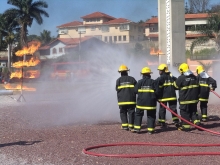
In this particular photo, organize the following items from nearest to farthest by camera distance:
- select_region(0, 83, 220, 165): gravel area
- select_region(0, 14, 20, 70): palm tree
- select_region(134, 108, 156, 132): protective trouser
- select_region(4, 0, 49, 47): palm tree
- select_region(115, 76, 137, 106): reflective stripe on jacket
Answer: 1. select_region(0, 83, 220, 165): gravel area
2. select_region(134, 108, 156, 132): protective trouser
3. select_region(115, 76, 137, 106): reflective stripe on jacket
4. select_region(4, 0, 49, 47): palm tree
5. select_region(0, 14, 20, 70): palm tree

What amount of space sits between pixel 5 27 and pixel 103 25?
47.6 ft

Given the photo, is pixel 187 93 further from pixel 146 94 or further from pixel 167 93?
pixel 146 94

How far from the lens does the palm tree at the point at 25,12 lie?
180 feet

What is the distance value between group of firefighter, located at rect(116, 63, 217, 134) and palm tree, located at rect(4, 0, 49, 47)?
44.7m

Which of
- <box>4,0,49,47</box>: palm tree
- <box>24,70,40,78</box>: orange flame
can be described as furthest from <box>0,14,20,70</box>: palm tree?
<box>24,70,40,78</box>: orange flame

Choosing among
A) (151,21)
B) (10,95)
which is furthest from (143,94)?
(151,21)

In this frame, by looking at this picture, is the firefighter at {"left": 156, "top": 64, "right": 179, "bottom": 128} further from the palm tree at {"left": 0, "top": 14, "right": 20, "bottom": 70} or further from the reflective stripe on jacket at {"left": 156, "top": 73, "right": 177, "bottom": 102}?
the palm tree at {"left": 0, "top": 14, "right": 20, "bottom": 70}

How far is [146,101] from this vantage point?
35.2 ft

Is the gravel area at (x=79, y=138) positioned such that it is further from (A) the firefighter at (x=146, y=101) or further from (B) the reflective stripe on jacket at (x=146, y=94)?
(B) the reflective stripe on jacket at (x=146, y=94)

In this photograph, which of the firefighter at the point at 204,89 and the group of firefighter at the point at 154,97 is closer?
the group of firefighter at the point at 154,97

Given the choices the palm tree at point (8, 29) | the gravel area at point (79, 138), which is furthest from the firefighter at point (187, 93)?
the palm tree at point (8, 29)

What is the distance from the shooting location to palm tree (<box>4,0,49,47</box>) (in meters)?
54.8

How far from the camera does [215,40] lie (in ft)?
166

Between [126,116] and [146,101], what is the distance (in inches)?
33.8
